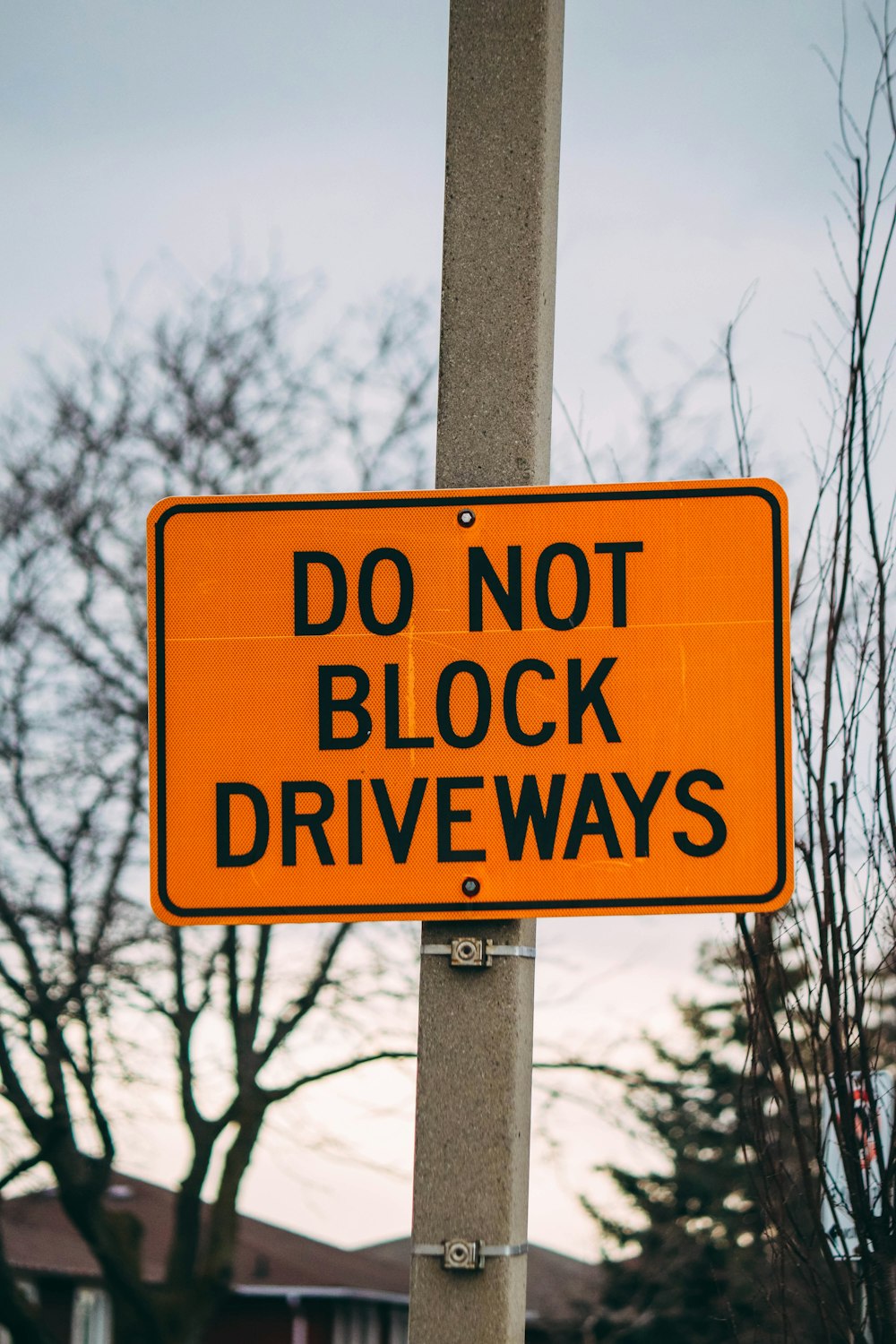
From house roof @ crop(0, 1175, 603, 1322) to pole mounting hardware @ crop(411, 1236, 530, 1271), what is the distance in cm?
2262

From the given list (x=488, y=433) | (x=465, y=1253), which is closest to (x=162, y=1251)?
(x=465, y=1253)

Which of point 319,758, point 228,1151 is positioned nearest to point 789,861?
point 319,758

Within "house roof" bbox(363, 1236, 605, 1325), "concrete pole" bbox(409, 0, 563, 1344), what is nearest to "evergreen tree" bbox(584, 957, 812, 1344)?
"house roof" bbox(363, 1236, 605, 1325)

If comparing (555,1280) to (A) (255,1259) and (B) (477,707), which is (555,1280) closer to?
(A) (255,1259)

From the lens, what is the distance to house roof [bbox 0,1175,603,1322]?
1112 inches

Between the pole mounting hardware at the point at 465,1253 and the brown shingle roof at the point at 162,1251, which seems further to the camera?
the brown shingle roof at the point at 162,1251

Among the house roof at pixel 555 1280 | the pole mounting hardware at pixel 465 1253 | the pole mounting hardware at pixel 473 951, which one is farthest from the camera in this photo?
the house roof at pixel 555 1280

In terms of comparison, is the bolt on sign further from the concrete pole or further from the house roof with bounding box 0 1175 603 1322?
the house roof with bounding box 0 1175 603 1322

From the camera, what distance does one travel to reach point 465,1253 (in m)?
2.58

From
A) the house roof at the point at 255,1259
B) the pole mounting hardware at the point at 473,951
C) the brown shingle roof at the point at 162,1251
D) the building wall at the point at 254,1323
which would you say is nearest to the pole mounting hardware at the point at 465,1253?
the pole mounting hardware at the point at 473,951

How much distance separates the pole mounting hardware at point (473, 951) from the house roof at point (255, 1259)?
22647mm

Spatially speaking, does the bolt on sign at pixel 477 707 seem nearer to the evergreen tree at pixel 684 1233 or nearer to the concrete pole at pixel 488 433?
the concrete pole at pixel 488 433

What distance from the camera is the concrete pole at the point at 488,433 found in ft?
8.52

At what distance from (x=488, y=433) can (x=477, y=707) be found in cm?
51
